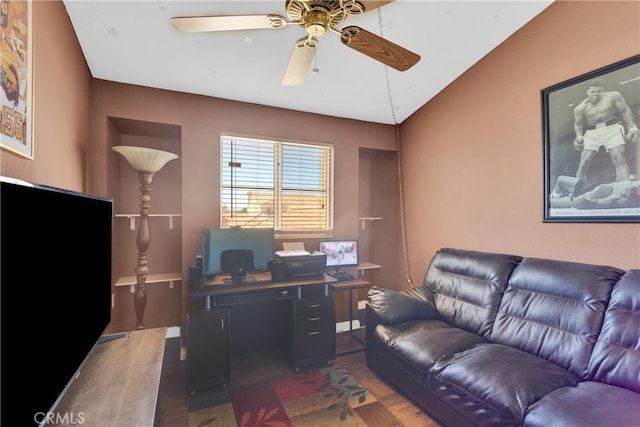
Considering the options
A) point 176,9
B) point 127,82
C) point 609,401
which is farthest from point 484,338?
point 127,82

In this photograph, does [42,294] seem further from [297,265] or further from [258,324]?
[258,324]

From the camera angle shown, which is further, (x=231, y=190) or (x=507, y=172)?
A: (x=231, y=190)

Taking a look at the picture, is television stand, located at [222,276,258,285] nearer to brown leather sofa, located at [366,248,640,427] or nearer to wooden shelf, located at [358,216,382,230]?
brown leather sofa, located at [366,248,640,427]

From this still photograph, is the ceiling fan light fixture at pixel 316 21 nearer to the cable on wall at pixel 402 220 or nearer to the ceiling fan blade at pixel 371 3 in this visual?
the ceiling fan blade at pixel 371 3

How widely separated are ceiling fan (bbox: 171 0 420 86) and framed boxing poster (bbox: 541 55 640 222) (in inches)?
52.0

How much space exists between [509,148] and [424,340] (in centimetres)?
174

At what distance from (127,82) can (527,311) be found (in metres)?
3.55

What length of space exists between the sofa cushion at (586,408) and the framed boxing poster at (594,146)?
1.06m

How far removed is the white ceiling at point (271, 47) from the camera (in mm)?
1879

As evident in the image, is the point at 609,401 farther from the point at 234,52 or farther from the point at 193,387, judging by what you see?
the point at 234,52

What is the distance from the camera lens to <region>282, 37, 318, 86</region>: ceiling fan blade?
1573 millimetres

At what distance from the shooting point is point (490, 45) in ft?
8.15

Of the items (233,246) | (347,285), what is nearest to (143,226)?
(233,246)

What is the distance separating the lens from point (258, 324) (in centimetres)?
290
